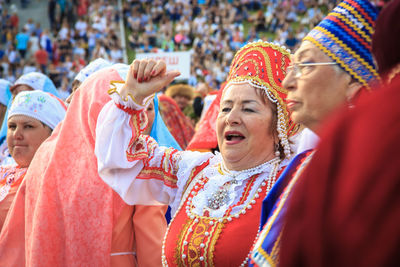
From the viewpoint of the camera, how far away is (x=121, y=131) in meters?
2.73

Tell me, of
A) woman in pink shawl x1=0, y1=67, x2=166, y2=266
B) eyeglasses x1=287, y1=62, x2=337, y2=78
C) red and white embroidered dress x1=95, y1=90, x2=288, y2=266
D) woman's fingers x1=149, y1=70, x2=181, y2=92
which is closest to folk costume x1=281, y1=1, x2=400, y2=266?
eyeglasses x1=287, y1=62, x2=337, y2=78

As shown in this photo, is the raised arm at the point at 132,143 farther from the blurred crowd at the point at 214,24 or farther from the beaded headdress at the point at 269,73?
the blurred crowd at the point at 214,24

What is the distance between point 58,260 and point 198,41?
1962cm

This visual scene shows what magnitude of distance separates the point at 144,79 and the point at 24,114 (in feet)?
5.85

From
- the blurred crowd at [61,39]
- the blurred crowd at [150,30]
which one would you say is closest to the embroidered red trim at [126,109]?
the blurred crowd at [150,30]

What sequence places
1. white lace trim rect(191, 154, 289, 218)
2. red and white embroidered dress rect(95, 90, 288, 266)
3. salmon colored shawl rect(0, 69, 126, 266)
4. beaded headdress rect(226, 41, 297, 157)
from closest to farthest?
red and white embroidered dress rect(95, 90, 288, 266), white lace trim rect(191, 154, 289, 218), beaded headdress rect(226, 41, 297, 157), salmon colored shawl rect(0, 69, 126, 266)

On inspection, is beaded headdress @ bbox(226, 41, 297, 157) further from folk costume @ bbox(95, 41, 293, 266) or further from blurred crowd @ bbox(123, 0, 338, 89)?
blurred crowd @ bbox(123, 0, 338, 89)

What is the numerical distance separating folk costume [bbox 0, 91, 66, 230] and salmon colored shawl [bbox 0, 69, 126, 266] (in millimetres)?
607

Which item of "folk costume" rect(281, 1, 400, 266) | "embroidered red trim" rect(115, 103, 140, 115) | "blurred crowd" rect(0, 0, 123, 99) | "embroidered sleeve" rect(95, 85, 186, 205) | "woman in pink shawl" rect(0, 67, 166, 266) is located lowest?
"blurred crowd" rect(0, 0, 123, 99)

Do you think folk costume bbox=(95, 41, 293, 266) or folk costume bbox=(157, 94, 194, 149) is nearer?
folk costume bbox=(95, 41, 293, 266)

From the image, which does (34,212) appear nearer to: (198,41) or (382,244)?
(382,244)

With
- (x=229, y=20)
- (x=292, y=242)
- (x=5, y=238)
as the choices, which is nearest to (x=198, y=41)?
(x=229, y=20)

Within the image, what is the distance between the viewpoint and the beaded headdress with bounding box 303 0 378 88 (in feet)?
6.70

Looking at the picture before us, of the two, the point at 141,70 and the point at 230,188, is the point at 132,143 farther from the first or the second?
the point at 230,188
